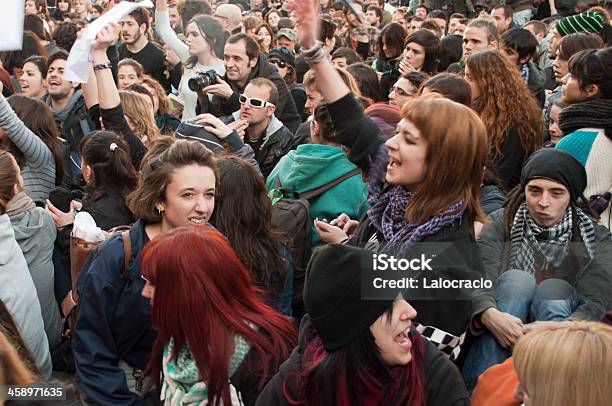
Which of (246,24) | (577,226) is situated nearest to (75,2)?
(246,24)

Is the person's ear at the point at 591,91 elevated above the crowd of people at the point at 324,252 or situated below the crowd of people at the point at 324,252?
above

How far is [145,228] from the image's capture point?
327cm

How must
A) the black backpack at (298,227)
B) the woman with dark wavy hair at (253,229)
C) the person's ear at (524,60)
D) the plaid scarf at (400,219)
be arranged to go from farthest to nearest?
1. the person's ear at (524,60)
2. the black backpack at (298,227)
3. the woman with dark wavy hair at (253,229)
4. the plaid scarf at (400,219)

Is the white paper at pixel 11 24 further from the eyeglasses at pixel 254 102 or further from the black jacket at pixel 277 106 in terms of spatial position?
the black jacket at pixel 277 106

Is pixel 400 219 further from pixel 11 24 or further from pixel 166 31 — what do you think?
pixel 166 31

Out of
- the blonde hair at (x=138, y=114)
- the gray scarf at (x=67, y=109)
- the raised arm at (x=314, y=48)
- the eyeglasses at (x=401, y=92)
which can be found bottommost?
the gray scarf at (x=67, y=109)

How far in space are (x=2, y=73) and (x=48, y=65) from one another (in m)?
0.49

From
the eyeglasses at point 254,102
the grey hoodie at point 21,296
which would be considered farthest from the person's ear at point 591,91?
the grey hoodie at point 21,296

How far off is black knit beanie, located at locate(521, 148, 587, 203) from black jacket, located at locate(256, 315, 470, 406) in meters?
1.13

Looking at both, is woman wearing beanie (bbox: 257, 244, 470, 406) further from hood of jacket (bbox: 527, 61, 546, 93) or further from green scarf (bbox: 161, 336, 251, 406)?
hood of jacket (bbox: 527, 61, 546, 93)

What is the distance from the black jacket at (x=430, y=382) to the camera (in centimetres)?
232

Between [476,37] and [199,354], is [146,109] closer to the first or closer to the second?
[476,37]

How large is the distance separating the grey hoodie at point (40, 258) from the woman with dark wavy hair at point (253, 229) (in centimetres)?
102

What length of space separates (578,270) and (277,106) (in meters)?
3.75
